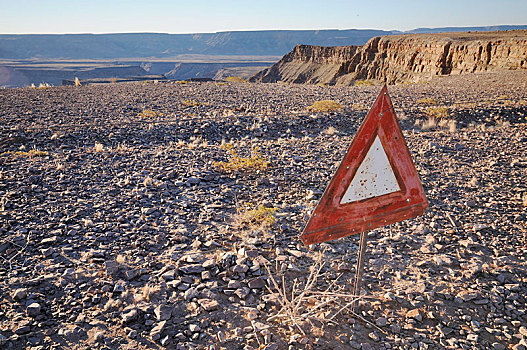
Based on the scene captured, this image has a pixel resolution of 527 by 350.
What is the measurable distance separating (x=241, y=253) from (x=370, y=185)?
1.68 m

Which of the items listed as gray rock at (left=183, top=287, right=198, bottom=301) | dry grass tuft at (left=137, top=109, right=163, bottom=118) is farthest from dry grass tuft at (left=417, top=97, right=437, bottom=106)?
gray rock at (left=183, top=287, right=198, bottom=301)

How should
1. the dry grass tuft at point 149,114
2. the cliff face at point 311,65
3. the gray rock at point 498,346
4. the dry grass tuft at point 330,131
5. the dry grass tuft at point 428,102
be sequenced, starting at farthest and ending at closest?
the cliff face at point 311,65
the dry grass tuft at point 428,102
the dry grass tuft at point 149,114
the dry grass tuft at point 330,131
the gray rock at point 498,346

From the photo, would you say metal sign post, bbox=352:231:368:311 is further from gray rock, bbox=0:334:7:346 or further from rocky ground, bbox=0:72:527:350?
gray rock, bbox=0:334:7:346

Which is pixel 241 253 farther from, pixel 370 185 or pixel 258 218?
pixel 370 185

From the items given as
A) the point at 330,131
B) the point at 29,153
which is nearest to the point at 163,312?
the point at 29,153

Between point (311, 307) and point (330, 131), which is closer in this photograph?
point (311, 307)

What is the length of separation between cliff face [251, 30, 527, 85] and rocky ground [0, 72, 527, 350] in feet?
88.1

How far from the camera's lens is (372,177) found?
7.36 feet

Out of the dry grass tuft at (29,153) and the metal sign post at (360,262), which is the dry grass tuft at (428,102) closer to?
the metal sign post at (360,262)

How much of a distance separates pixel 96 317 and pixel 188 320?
2.40ft

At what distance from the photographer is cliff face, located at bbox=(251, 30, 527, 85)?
1120 inches

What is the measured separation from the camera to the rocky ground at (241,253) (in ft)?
8.26

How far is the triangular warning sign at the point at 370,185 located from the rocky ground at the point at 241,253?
58cm

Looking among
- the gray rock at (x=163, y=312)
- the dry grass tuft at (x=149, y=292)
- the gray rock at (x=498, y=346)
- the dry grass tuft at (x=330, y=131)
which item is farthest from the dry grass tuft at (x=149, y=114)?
the gray rock at (x=498, y=346)
